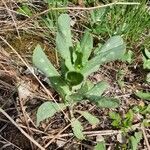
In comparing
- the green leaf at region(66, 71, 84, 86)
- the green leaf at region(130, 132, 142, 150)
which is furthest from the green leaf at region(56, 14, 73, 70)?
the green leaf at region(130, 132, 142, 150)

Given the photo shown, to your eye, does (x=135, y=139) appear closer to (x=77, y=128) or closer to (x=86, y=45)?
(x=77, y=128)


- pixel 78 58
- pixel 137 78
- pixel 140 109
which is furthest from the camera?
pixel 137 78

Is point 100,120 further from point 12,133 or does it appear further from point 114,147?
point 12,133

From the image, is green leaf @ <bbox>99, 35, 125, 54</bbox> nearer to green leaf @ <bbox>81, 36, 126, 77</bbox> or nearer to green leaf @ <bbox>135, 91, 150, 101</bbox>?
green leaf @ <bbox>81, 36, 126, 77</bbox>

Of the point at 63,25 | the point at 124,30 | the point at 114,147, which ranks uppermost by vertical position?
the point at 63,25

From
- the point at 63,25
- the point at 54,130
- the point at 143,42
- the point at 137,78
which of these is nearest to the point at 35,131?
the point at 54,130

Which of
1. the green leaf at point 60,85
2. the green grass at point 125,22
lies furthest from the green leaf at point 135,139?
the green grass at point 125,22
